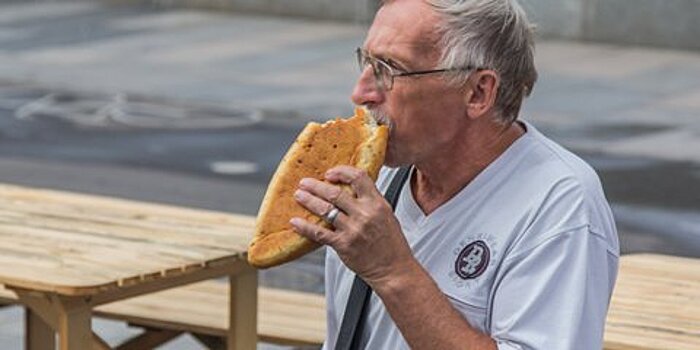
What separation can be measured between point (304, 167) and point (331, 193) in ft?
0.87

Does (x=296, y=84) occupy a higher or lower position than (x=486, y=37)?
higher

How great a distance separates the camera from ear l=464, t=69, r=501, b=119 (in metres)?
3.35

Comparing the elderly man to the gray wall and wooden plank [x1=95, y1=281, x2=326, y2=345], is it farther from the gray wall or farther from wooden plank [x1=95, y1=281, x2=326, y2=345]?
the gray wall

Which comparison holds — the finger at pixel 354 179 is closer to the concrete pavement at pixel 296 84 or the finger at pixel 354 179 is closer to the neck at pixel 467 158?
the neck at pixel 467 158

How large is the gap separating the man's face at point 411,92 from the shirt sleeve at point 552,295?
0.89 ft

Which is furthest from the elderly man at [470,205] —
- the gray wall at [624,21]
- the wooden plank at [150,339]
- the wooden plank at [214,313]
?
the gray wall at [624,21]

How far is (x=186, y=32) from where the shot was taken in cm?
1883

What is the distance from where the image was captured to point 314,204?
10.6ft

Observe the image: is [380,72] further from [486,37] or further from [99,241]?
[99,241]

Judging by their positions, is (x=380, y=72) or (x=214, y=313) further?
(x=214, y=313)

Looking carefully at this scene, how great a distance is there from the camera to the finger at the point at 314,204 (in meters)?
3.22

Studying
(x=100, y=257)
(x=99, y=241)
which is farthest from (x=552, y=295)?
(x=99, y=241)

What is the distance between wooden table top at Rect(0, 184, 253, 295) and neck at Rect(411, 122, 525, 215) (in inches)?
79.0

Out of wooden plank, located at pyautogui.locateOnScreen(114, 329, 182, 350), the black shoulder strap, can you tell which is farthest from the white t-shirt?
wooden plank, located at pyautogui.locateOnScreen(114, 329, 182, 350)
